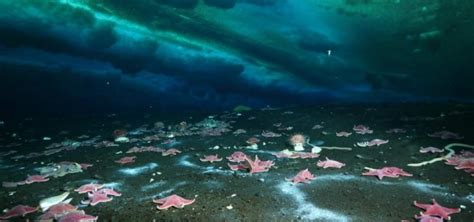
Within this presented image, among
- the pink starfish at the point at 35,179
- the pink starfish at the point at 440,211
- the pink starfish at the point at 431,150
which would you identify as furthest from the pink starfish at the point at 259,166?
the pink starfish at the point at 35,179

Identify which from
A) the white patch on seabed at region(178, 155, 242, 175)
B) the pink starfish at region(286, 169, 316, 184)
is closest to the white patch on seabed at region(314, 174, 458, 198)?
the pink starfish at region(286, 169, 316, 184)

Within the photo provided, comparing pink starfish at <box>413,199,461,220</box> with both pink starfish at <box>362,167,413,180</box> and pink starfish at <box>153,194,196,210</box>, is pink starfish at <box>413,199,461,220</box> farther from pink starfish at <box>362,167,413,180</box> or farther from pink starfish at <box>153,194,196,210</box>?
pink starfish at <box>153,194,196,210</box>

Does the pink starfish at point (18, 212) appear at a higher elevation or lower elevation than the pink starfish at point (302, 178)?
lower

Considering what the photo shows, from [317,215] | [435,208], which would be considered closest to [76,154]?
[317,215]

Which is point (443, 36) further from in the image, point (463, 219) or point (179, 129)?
point (463, 219)

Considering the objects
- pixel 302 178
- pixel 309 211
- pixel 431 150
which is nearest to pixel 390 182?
pixel 302 178

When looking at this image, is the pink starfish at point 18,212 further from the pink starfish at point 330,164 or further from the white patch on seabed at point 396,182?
the pink starfish at point 330,164
